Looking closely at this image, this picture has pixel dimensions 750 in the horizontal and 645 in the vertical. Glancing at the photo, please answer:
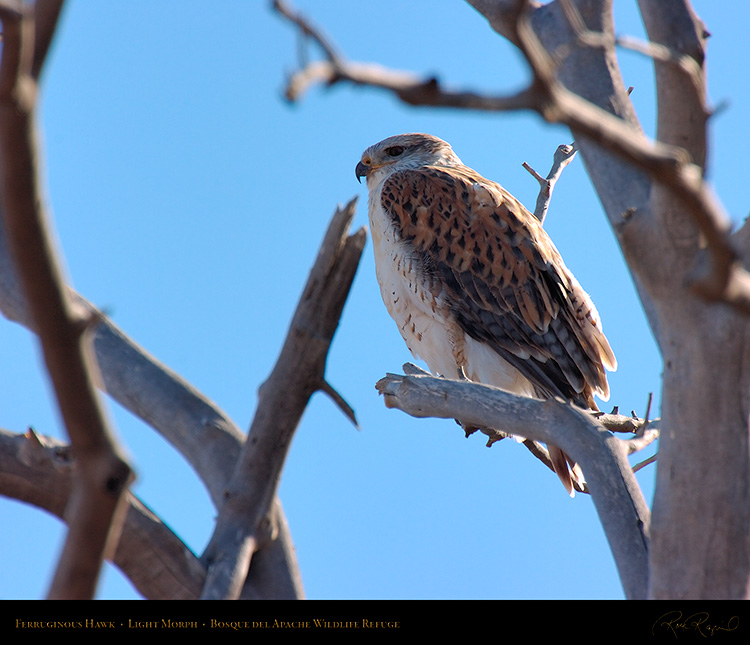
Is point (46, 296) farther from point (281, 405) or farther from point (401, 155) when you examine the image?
point (401, 155)

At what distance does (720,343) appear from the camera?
2.28 meters

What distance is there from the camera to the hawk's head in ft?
20.0

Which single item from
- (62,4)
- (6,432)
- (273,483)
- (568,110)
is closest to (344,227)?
(273,483)

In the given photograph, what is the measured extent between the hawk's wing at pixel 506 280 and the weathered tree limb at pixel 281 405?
162 centimetres

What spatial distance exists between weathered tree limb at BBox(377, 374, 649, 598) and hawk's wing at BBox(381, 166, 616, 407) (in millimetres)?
1578

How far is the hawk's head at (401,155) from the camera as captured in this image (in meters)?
6.10

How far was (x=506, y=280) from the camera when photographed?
17.0ft

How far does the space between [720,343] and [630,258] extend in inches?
13.5

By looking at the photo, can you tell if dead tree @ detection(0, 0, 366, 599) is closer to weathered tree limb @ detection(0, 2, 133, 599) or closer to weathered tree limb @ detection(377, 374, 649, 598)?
weathered tree limb @ detection(377, 374, 649, 598)

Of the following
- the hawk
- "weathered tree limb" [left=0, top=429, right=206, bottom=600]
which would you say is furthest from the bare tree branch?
the hawk

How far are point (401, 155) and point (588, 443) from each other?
3647 mm

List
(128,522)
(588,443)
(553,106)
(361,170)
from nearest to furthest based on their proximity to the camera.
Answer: (553,106)
(588,443)
(128,522)
(361,170)
